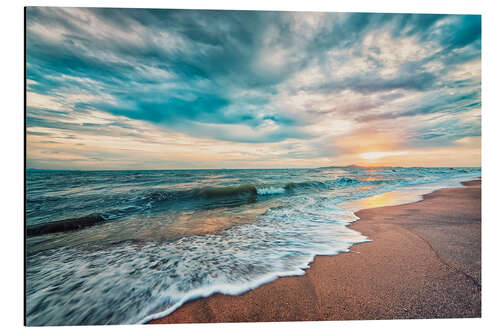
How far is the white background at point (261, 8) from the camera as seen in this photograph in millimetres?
1325

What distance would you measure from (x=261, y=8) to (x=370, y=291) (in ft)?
9.70

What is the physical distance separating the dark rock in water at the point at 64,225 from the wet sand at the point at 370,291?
340 cm

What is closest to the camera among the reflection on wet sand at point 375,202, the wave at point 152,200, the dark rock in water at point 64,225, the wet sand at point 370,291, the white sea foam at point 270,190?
the wet sand at point 370,291

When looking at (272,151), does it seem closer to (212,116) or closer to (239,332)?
(212,116)

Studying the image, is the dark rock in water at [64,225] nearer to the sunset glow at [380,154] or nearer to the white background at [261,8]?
the white background at [261,8]

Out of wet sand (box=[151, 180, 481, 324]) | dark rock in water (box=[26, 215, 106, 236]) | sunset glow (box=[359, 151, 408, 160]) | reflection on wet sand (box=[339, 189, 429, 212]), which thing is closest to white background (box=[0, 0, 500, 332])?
wet sand (box=[151, 180, 481, 324])

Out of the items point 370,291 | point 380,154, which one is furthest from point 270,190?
point 370,291

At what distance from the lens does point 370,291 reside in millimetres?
1426

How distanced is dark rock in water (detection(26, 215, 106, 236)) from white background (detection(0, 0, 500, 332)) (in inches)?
79.1

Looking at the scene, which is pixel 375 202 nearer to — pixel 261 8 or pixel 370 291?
pixel 370 291

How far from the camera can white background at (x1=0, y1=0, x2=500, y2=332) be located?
1.33 m

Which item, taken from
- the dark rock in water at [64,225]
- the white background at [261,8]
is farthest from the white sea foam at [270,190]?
the white background at [261,8]

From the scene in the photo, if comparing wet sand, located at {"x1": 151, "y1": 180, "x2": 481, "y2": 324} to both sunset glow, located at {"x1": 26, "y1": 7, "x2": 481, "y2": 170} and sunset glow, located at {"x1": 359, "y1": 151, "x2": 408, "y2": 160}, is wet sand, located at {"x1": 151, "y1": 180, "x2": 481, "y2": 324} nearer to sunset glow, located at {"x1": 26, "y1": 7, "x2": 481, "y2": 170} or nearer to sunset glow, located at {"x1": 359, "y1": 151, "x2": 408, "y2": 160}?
sunset glow, located at {"x1": 26, "y1": 7, "x2": 481, "y2": 170}
